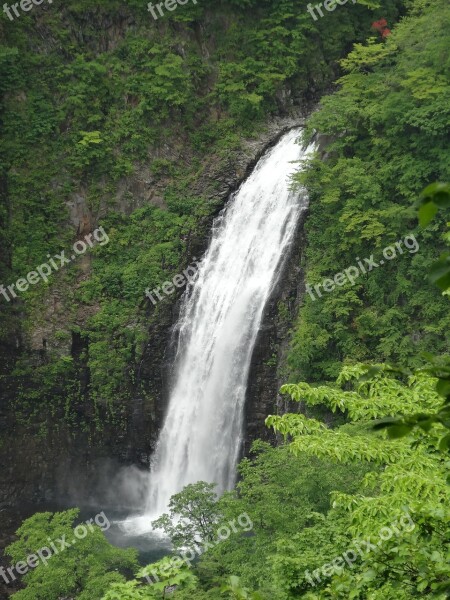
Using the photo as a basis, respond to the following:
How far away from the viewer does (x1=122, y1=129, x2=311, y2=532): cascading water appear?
51.5 ft

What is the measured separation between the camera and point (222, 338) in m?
16.1

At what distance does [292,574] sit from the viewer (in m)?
4.88

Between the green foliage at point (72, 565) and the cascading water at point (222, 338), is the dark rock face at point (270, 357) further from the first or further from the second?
the green foliage at point (72, 565)

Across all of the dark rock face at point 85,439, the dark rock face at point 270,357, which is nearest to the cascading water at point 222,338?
the dark rock face at point 270,357

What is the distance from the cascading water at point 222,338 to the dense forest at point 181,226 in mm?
611

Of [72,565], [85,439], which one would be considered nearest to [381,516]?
[72,565]

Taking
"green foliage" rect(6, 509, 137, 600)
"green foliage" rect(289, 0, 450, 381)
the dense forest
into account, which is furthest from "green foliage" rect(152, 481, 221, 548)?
"green foliage" rect(289, 0, 450, 381)

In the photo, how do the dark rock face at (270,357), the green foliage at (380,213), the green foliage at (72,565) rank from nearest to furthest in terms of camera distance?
the green foliage at (72,565) → the green foliage at (380,213) → the dark rock face at (270,357)

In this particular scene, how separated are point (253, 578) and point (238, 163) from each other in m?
13.1

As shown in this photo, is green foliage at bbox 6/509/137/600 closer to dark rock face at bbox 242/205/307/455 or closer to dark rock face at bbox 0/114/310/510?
dark rock face at bbox 242/205/307/455

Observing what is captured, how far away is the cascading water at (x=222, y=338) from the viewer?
51.5ft

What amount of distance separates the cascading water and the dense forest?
2.00 feet

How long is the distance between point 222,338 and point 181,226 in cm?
409

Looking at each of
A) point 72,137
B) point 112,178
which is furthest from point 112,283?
point 72,137
